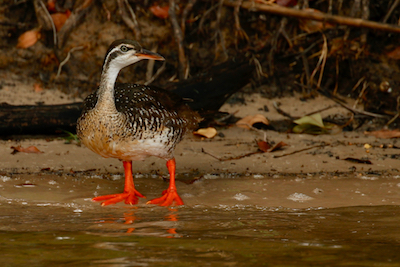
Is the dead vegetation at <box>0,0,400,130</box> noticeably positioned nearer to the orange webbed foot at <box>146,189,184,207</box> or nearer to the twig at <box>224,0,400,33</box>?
the twig at <box>224,0,400,33</box>

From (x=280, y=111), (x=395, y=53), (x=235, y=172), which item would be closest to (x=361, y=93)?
(x=395, y=53)

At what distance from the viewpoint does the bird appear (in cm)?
434

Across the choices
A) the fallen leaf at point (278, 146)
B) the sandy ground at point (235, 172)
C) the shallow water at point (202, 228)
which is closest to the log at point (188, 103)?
the sandy ground at point (235, 172)

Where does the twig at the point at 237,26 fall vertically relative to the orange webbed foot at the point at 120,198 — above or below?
above

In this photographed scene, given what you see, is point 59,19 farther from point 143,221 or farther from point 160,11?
point 143,221

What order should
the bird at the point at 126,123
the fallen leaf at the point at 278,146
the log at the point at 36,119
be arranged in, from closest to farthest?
the bird at the point at 126,123, the fallen leaf at the point at 278,146, the log at the point at 36,119

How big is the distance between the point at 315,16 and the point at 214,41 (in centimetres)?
156

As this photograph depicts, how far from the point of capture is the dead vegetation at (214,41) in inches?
316

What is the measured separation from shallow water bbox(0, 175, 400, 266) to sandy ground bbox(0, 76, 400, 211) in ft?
0.09

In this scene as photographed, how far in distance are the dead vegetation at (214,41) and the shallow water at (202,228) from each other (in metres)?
3.40

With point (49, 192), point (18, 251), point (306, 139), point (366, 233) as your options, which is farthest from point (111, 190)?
point (306, 139)

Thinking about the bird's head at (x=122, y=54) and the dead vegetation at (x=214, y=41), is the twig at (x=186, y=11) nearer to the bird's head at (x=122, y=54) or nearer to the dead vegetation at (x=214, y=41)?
the dead vegetation at (x=214, y=41)

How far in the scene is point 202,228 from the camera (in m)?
3.70

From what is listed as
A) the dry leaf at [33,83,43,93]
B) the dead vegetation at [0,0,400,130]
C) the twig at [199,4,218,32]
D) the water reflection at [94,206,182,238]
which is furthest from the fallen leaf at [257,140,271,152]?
the dry leaf at [33,83,43,93]
